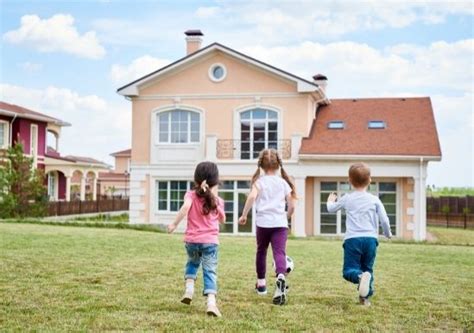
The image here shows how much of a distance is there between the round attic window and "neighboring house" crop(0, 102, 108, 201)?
1193 cm

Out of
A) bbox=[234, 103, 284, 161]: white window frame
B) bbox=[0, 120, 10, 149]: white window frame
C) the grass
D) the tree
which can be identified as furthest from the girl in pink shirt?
bbox=[0, 120, 10, 149]: white window frame

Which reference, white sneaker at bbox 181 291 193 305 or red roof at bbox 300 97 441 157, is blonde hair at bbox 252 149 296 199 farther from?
red roof at bbox 300 97 441 157

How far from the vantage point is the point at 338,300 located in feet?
22.5

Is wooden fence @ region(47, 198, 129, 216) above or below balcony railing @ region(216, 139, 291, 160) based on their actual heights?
below

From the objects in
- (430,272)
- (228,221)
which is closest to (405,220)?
(228,221)

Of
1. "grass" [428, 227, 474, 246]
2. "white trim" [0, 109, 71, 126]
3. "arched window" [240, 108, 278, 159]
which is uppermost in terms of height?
"white trim" [0, 109, 71, 126]

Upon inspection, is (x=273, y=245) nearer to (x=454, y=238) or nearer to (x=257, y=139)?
(x=257, y=139)

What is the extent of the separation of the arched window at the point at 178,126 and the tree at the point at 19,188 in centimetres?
736

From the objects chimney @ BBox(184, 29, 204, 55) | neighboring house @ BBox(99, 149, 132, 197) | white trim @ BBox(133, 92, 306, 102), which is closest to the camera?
white trim @ BBox(133, 92, 306, 102)

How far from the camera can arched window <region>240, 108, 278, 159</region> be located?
26.5 meters

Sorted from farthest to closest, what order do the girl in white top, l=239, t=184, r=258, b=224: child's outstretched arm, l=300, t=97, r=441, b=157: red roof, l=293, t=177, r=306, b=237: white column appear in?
1. l=293, t=177, r=306, b=237: white column
2. l=300, t=97, r=441, b=157: red roof
3. the girl in white top
4. l=239, t=184, r=258, b=224: child's outstretched arm

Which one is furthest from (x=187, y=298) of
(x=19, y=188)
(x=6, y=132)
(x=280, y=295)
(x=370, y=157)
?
(x=6, y=132)

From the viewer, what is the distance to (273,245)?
711 cm

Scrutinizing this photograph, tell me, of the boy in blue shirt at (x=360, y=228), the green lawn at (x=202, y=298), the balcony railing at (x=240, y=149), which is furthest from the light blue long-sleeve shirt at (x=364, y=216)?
the balcony railing at (x=240, y=149)
